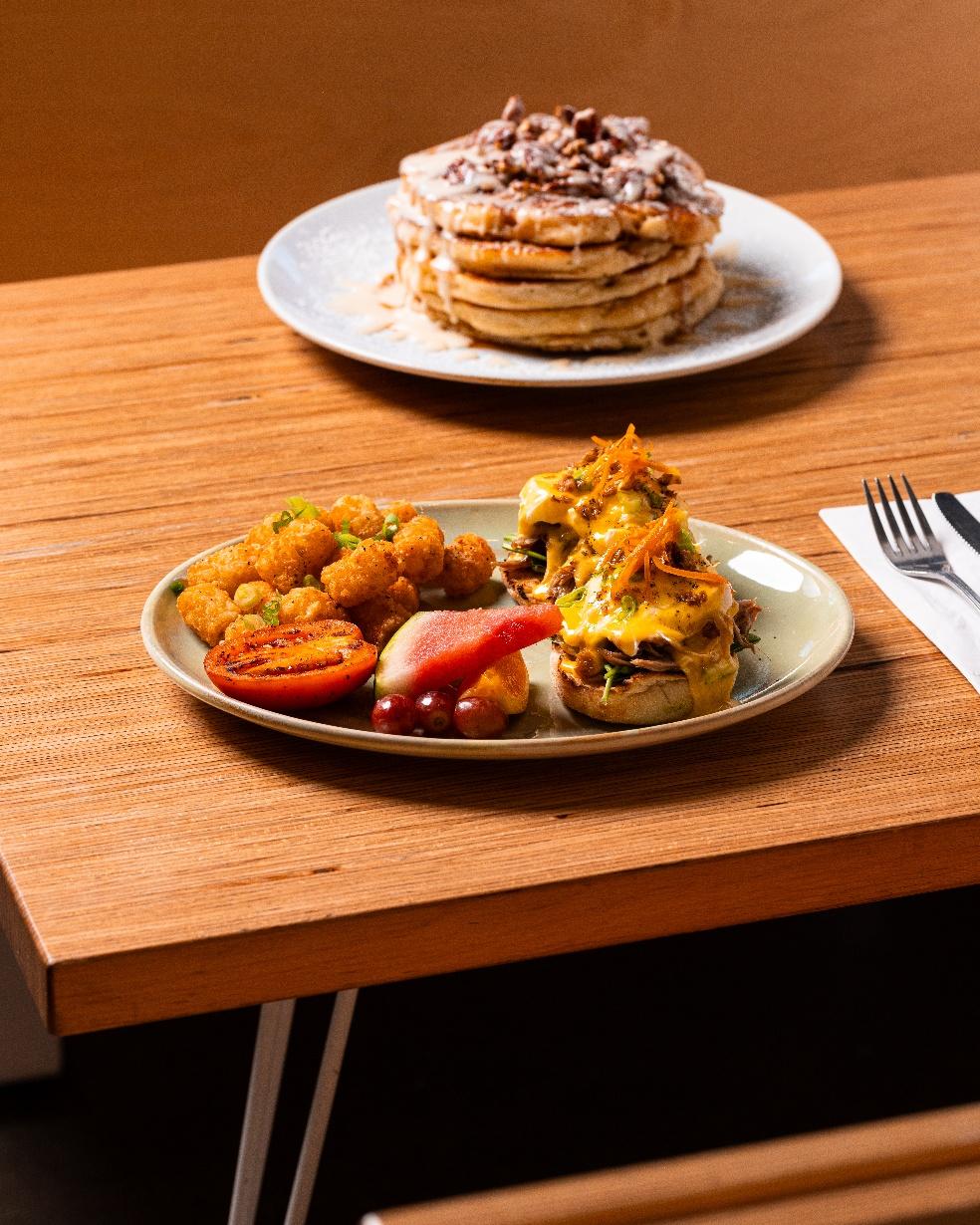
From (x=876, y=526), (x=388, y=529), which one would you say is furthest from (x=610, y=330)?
(x=388, y=529)

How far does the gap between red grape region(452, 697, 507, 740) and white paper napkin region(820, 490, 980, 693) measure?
12.6 inches

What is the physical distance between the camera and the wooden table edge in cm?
72

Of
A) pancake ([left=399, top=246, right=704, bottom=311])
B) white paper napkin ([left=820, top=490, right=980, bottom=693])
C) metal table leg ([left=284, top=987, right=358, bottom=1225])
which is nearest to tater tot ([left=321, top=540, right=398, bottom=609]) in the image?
metal table leg ([left=284, top=987, right=358, bottom=1225])

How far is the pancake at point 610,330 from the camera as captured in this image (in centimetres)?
143

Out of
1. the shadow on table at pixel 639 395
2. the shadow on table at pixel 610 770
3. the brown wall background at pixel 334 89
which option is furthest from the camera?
the brown wall background at pixel 334 89

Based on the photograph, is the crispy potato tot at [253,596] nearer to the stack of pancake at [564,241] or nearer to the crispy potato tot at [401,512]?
the crispy potato tot at [401,512]

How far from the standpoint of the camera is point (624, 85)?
306cm

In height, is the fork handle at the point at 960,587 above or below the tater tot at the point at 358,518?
above

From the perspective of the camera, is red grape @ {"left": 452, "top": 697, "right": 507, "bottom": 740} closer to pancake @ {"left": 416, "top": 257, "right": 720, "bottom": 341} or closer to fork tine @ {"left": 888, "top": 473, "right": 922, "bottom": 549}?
fork tine @ {"left": 888, "top": 473, "right": 922, "bottom": 549}

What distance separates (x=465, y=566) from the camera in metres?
1.00

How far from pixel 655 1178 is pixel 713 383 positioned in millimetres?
1183

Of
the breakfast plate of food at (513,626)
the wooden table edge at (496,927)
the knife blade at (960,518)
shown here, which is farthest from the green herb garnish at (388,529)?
the knife blade at (960,518)

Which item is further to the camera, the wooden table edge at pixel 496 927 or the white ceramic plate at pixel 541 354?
the white ceramic plate at pixel 541 354

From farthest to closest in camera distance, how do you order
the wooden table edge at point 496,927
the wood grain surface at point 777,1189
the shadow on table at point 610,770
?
the shadow on table at point 610,770, the wooden table edge at point 496,927, the wood grain surface at point 777,1189
